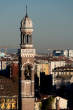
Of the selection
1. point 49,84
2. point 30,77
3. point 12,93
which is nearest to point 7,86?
point 12,93

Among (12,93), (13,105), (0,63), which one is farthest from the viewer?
(0,63)

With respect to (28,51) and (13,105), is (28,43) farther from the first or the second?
(13,105)

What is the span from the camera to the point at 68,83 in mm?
61562

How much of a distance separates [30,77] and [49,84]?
33.4m

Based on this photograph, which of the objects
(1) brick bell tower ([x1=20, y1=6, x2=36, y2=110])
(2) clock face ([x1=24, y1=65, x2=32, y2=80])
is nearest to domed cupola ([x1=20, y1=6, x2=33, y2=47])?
(1) brick bell tower ([x1=20, y1=6, x2=36, y2=110])

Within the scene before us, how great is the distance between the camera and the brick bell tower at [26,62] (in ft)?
92.4

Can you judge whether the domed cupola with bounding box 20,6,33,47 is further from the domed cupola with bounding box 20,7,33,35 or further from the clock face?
the clock face

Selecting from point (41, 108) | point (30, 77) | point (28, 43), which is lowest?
point (41, 108)

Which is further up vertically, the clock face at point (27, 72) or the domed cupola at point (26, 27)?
the domed cupola at point (26, 27)

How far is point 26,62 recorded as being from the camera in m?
28.4

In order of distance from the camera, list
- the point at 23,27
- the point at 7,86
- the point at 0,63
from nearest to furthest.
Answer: the point at 23,27 → the point at 7,86 → the point at 0,63

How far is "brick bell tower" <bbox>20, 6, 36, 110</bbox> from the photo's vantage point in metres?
28.2

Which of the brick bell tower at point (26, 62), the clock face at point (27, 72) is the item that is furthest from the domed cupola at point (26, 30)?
the clock face at point (27, 72)

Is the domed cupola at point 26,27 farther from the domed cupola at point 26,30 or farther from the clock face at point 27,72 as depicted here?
the clock face at point 27,72
